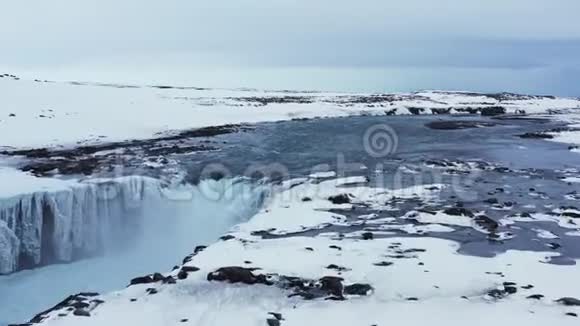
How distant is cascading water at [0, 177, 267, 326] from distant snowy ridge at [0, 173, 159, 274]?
0.09ft

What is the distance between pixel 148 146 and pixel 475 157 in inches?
556

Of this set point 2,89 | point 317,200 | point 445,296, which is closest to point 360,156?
→ point 317,200

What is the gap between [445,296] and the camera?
9.11 m

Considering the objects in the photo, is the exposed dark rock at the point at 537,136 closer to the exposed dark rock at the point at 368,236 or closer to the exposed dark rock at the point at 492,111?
the exposed dark rock at the point at 492,111

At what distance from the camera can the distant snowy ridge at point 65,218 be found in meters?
14.1

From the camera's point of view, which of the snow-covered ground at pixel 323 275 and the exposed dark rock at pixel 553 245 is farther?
the exposed dark rock at pixel 553 245

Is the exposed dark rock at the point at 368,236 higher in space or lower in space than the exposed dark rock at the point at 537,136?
lower

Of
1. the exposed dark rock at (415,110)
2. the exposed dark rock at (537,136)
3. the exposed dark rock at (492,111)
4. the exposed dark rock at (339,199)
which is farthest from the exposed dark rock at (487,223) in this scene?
the exposed dark rock at (492,111)

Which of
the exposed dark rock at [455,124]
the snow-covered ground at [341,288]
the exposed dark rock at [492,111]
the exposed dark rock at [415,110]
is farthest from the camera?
the exposed dark rock at [492,111]

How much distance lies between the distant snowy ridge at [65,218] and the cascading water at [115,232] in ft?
0.09

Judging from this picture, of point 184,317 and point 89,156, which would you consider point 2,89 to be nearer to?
point 89,156

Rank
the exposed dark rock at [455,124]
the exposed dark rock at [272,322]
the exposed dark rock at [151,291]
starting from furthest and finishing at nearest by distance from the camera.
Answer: the exposed dark rock at [455,124]
the exposed dark rock at [151,291]
the exposed dark rock at [272,322]

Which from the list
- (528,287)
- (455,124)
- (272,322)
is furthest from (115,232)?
(455,124)

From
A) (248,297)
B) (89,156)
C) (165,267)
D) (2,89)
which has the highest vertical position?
(2,89)
